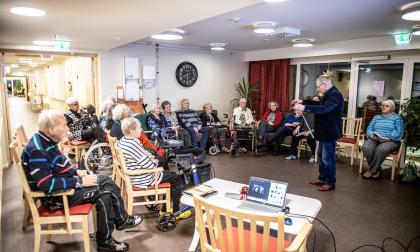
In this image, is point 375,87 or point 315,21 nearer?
point 315,21

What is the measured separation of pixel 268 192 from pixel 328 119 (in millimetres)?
2039

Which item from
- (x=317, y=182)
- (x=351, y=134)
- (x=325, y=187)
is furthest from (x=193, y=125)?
(x=351, y=134)

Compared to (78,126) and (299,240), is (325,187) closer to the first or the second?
(299,240)

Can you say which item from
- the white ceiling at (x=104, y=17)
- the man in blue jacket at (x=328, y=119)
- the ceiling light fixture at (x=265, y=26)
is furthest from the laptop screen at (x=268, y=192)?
the ceiling light fixture at (x=265, y=26)

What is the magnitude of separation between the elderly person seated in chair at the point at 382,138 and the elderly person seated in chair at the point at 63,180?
4069 millimetres

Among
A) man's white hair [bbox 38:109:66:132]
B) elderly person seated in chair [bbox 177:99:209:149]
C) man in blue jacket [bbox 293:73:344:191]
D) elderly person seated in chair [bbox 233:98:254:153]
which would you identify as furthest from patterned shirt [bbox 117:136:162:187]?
elderly person seated in chair [bbox 233:98:254:153]

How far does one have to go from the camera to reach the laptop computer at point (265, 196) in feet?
7.20

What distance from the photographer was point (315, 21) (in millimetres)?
4340

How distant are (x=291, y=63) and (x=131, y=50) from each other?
4.03 metres

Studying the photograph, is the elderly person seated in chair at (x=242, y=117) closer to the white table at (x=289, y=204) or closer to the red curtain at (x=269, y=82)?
the red curtain at (x=269, y=82)

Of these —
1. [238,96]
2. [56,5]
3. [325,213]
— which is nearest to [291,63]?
[238,96]

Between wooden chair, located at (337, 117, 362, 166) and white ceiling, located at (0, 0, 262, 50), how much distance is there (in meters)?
3.85

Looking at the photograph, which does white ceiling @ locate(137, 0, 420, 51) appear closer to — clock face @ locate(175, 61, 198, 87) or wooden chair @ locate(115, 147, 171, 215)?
clock face @ locate(175, 61, 198, 87)

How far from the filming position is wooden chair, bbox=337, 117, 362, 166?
5.47m
